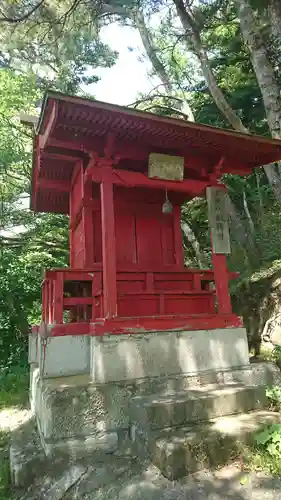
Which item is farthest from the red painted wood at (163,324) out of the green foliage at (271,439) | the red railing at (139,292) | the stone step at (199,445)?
the green foliage at (271,439)

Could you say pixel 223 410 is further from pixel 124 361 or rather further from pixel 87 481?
pixel 87 481

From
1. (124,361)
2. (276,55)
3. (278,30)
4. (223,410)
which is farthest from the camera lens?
(276,55)

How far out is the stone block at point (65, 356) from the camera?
4965 mm

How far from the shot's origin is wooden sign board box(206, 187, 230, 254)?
19.2 feet

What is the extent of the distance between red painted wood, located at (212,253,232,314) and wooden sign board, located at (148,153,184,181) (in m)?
1.40

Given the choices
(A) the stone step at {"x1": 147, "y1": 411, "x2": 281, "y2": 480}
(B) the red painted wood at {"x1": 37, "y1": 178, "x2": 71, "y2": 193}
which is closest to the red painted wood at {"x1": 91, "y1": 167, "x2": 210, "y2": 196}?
(B) the red painted wood at {"x1": 37, "y1": 178, "x2": 71, "y2": 193}

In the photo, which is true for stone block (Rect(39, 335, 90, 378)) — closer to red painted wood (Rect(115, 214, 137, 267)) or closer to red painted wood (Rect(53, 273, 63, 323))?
red painted wood (Rect(53, 273, 63, 323))

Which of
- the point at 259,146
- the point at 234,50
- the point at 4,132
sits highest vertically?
the point at 234,50

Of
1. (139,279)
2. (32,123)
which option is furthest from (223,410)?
(32,123)

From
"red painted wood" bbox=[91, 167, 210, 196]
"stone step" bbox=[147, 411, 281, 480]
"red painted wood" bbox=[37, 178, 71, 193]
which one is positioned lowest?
"stone step" bbox=[147, 411, 281, 480]

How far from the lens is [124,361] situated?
4.77m

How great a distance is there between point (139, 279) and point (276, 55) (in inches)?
211

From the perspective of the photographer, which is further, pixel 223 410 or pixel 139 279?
pixel 139 279

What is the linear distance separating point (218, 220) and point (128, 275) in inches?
65.8
